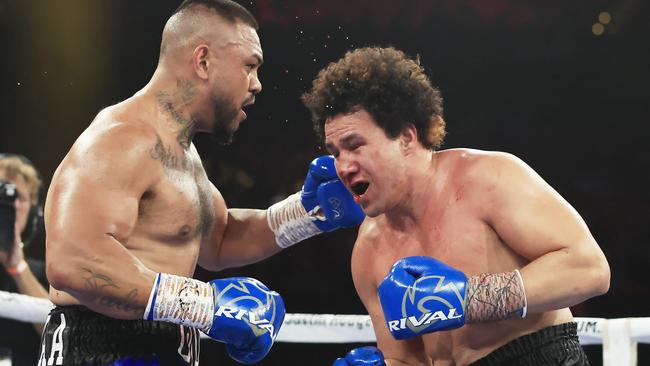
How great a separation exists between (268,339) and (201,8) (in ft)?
3.17

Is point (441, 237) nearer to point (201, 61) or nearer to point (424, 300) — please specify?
point (424, 300)

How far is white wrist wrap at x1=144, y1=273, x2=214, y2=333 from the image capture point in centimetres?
171

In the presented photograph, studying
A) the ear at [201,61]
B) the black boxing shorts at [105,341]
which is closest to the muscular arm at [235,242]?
the ear at [201,61]

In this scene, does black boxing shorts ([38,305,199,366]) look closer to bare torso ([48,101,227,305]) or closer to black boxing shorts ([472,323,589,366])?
bare torso ([48,101,227,305])

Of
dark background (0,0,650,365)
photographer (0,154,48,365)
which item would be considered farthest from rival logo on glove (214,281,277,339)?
dark background (0,0,650,365)

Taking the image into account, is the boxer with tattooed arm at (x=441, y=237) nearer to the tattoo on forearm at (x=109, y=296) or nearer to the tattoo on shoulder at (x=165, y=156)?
the tattoo on shoulder at (x=165, y=156)

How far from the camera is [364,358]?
176 centimetres

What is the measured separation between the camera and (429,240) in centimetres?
184

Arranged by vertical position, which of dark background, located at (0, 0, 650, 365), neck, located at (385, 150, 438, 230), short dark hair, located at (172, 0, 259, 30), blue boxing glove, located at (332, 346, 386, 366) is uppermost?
dark background, located at (0, 0, 650, 365)

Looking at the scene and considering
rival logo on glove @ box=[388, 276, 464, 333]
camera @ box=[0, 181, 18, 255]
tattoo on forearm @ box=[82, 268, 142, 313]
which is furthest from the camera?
camera @ box=[0, 181, 18, 255]

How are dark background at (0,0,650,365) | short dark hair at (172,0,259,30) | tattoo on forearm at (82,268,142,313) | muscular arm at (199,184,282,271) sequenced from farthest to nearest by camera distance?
dark background at (0,0,650,365) → muscular arm at (199,184,282,271) → short dark hair at (172,0,259,30) → tattoo on forearm at (82,268,142,313)

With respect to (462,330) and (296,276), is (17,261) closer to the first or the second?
(296,276)

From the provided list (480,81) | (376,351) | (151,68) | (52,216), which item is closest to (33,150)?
(151,68)

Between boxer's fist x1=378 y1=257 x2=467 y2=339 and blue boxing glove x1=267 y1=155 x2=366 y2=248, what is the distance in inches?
26.0
